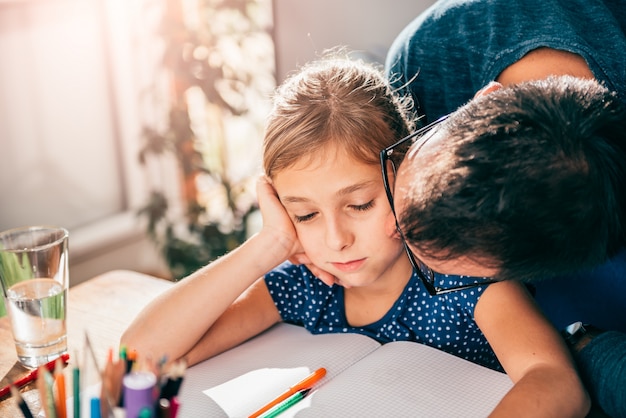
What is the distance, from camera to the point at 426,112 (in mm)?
1370

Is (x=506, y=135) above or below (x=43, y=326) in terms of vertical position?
above

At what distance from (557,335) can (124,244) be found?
2.10 m

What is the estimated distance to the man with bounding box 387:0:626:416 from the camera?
0.79 meters

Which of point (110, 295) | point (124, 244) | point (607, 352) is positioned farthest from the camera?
point (124, 244)

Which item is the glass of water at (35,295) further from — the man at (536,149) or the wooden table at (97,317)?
the man at (536,149)

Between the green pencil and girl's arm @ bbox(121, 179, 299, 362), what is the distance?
226mm

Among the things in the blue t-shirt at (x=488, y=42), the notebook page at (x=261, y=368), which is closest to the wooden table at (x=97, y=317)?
the notebook page at (x=261, y=368)

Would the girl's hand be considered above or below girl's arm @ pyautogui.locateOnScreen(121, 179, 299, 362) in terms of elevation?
above

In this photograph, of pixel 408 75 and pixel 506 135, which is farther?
pixel 408 75

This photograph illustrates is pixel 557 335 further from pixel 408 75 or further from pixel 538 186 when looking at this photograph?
pixel 408 75

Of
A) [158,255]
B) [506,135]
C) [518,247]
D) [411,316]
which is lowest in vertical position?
[158,255]

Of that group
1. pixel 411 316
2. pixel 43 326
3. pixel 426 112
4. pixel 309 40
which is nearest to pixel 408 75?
pixel 426 112

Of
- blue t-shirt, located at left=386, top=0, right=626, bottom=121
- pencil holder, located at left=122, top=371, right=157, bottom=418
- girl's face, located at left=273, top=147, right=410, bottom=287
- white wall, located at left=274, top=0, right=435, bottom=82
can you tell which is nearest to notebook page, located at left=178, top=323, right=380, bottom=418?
girl's face, located at left=273, top=147, right=410, bottom=287

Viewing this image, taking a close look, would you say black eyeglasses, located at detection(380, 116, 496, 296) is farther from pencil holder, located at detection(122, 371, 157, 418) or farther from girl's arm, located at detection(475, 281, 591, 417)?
pencil holder, located at detection(122, 371, 157, 418)
